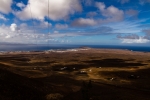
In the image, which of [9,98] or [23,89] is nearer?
[9,98]

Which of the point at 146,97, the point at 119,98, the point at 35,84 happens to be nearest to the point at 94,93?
the point at 119,98

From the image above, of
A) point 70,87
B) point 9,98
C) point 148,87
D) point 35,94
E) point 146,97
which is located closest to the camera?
point 9,98

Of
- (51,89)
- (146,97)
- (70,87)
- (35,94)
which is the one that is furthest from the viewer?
(70,87)

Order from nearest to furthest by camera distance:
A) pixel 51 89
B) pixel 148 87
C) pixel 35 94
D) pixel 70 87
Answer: pixel 35 94
pixel 51 89
pixel 70 87
pixel 148 87

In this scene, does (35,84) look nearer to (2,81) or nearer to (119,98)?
(2,81)

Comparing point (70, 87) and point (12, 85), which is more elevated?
point (12, 85)

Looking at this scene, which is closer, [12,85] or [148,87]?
[12,85]

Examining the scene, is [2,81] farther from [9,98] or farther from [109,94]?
[109,94]

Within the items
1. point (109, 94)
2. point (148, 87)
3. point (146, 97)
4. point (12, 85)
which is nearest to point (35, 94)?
point (12, 85)

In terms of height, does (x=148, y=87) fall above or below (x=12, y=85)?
below
